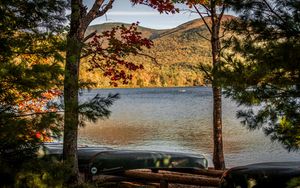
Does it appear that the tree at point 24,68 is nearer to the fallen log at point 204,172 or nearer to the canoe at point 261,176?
the canoe at point 261,176

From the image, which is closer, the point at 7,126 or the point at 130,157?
the point at 7,126

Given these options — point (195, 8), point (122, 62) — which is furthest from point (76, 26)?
point (195, 8)

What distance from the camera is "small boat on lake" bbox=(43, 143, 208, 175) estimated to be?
10359 mm

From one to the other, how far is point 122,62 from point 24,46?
12.4 ft

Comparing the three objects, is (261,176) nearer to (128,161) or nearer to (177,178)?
(177,178)

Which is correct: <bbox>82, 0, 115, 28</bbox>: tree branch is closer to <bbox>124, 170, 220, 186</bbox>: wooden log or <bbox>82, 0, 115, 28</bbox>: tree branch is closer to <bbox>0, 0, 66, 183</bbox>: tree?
<bbox>0, 0, 66, 183</bbox>: tree

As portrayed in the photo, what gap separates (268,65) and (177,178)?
16.1 ft

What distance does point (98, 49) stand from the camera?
8336 mm

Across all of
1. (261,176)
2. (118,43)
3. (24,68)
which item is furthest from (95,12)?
(261,176)

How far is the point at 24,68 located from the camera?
463 centimetres

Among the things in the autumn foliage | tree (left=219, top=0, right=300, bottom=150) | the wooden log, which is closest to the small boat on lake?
the wooden log

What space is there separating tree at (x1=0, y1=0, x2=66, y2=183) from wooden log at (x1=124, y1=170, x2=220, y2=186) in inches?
186

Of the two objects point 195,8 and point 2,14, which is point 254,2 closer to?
point 2,14

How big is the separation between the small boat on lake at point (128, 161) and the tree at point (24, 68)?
5.25m
